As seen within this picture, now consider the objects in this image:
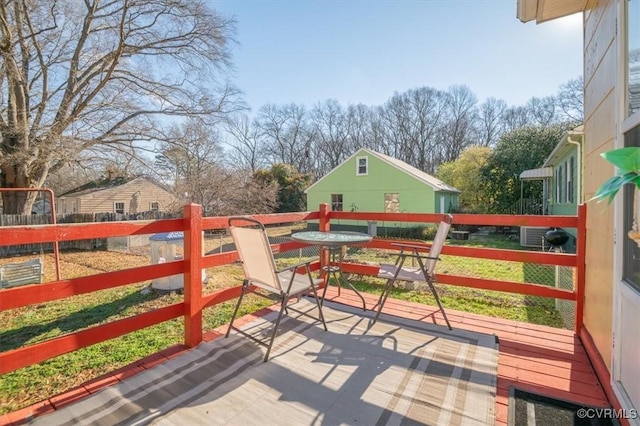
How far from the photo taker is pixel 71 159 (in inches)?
428

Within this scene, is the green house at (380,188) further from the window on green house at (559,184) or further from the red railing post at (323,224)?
the red railing post at (323,224)

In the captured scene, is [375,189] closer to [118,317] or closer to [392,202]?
[392,202]

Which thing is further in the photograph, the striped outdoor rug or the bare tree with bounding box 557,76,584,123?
the bare tree with bounding box 557,76,584,123

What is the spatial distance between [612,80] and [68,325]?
226 inches

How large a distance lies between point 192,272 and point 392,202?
14840 millimetres

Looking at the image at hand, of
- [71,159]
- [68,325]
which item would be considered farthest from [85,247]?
[68,325]

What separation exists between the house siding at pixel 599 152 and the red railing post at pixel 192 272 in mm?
2742

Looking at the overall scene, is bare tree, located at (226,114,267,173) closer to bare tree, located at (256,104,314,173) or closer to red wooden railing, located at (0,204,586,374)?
bare tree, located at (256,104,314,173)

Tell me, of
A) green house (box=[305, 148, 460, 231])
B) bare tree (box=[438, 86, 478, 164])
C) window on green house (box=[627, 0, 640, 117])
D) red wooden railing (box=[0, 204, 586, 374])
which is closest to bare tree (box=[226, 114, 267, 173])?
green house (box=[305, 148, 460, 231])

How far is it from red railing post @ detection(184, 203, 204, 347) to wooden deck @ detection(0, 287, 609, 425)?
162 millimetres

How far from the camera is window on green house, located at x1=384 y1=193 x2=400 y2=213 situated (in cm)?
1639

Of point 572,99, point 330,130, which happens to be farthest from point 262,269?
point 330,130

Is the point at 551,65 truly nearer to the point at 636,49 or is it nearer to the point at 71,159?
the point at 636,49

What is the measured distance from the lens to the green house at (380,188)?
15771 mm
